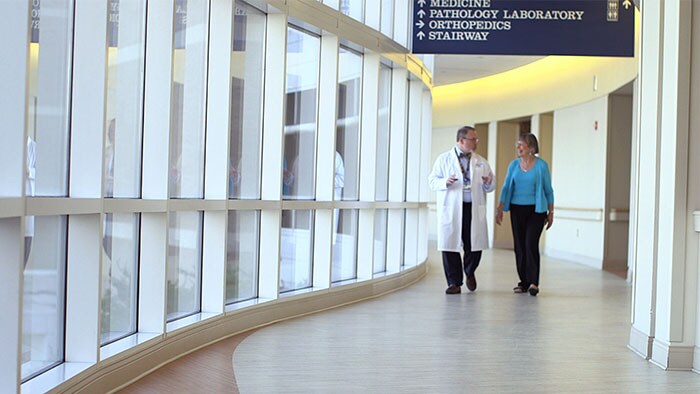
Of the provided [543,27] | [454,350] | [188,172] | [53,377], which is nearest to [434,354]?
[454,350]

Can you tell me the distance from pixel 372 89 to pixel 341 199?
1.13 metres

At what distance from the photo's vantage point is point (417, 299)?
875 centimetres

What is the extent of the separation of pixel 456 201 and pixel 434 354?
3.75 m

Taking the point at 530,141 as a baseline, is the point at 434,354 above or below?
below

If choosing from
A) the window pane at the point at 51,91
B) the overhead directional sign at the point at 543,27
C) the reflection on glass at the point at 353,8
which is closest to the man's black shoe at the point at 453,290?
the overhead directional sign at the point at 543,27

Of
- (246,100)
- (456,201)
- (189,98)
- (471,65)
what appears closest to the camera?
(189,98)

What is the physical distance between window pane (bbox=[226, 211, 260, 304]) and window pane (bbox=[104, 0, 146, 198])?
4.64 feet

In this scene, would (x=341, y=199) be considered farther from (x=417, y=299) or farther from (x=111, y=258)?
(x=111, y=258)

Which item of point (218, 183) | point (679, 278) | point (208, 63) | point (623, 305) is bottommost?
point (623, 305)

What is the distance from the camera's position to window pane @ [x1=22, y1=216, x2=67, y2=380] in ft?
12.6

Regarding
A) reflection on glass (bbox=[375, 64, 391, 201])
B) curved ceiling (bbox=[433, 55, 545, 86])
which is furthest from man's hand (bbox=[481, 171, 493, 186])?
curved ceiling (bbox=[433, 55, 545, 86])

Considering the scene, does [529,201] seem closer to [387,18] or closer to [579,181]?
[387,18]

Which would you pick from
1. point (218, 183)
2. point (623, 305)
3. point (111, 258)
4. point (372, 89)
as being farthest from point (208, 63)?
point (623, 305)

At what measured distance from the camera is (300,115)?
7.50 m
